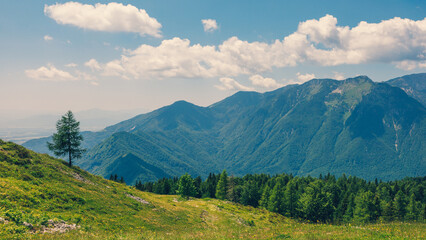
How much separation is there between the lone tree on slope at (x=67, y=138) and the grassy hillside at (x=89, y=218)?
8.91 m

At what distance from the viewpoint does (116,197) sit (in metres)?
45.1

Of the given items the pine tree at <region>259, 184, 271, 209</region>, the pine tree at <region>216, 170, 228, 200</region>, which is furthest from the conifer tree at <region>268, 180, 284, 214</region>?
the pine tree at <region>216, 170, 228, 200</region>

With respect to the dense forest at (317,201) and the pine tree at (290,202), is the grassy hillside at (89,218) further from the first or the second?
the pine tree at (290,202)

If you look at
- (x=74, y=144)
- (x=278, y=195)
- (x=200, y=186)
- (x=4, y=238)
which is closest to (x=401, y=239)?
(x=4, y=238)

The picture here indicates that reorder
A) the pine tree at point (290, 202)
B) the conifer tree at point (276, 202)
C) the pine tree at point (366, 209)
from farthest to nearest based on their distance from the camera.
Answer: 1. the conifer tree at point (276, 202)
2. the pine tree at point (290, 202)
3. the pine tree at point (366, 209)

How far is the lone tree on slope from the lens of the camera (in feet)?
181

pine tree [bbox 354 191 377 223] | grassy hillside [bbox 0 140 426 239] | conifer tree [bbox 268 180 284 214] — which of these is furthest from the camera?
conifer tree [bbox 268 180 284 214]

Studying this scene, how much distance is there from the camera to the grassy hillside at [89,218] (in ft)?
65.7

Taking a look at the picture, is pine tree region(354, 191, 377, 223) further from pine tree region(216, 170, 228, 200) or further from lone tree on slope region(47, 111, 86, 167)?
lone tree on slope region(47, 111, 86, 167)

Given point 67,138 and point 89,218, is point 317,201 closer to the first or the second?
point 89,218

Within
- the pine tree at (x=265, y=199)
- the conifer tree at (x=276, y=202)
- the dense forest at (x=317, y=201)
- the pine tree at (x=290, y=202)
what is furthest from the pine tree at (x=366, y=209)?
the pine tree at (x=265, y=199)

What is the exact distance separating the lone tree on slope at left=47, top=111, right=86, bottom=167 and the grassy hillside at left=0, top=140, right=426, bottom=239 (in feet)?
29.2

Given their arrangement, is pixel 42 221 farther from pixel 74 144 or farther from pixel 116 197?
pixel 74 144

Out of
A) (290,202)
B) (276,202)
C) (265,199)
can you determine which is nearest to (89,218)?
(276,202)
